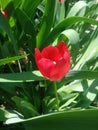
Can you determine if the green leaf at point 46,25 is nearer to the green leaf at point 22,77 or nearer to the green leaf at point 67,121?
the green leaf at point 22,77

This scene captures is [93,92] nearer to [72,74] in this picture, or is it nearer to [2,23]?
[72,74]

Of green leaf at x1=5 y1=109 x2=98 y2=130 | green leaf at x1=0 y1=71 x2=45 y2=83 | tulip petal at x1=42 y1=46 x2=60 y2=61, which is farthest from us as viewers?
green leaf at x1=0 y1=71 x2=45 y2=83

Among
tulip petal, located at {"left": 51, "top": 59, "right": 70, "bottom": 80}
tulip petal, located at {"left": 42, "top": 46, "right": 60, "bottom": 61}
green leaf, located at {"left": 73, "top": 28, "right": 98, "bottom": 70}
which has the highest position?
green leaf, located at {"left": 73, "top": 28, "right": 98, "bottom": 70}

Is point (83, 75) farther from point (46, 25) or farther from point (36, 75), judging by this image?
point (46, 25)

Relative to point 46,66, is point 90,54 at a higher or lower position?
higher

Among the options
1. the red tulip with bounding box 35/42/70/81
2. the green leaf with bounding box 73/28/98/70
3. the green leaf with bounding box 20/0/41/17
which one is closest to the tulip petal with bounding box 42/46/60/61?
the red tulip with bounding box 35/42/70/81

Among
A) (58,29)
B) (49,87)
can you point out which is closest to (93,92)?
(49,87)

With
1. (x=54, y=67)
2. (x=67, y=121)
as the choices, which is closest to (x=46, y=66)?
(x=54, y=67)

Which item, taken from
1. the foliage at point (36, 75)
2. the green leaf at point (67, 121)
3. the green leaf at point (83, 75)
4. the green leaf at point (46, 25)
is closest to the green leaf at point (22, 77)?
the foliage at point (36, 75)

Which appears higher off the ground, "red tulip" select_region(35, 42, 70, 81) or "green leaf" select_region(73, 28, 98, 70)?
"green leaf" select_region(73, 28, 98, 70)

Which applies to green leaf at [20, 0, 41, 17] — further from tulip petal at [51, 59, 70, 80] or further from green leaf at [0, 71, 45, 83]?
tulip petal at [51, 59, 70, 80]

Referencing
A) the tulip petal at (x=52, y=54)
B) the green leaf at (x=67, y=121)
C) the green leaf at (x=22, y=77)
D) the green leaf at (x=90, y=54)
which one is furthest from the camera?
the green leaf at (x=90, y=54)
